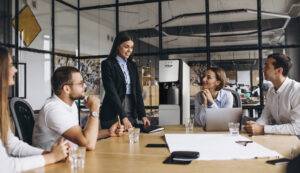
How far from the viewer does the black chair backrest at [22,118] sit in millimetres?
2012

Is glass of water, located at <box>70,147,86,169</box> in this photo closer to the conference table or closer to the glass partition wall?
the conference table

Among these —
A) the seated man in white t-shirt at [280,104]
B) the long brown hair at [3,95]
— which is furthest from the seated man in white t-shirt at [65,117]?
the seated man in white t-shirt at [280,104]

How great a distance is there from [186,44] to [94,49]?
5.71 m

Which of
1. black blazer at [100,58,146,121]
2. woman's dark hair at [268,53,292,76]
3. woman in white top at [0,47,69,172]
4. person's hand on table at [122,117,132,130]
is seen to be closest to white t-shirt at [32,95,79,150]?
woman in white top at [0,47,69,172]

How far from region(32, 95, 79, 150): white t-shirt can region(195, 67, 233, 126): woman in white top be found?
1331 millimetres

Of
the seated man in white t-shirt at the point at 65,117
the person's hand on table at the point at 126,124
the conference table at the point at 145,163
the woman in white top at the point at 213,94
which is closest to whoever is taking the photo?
the conference table at the point at 145,163

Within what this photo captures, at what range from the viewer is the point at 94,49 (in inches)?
299

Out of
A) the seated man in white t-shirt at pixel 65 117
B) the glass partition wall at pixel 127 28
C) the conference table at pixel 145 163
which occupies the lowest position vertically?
the conference table at pixel 145 163

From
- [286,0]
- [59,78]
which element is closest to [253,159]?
[59,78]

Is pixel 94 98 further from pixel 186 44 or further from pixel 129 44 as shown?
pixel 186 44

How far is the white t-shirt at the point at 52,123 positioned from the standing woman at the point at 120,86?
0.93m

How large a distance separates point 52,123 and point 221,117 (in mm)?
1240

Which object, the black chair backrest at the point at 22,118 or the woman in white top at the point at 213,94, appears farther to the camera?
the woman in white top at the point at 213,94

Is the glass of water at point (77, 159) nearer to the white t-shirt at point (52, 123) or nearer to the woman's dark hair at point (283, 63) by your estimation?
the white t-shirt at point (52, 123)
